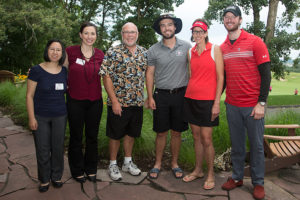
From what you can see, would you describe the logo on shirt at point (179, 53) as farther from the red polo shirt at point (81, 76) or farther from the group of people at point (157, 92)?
the red polo shirt at point (81, 76)

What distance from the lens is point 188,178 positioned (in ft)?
11.2

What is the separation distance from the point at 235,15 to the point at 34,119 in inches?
99.5

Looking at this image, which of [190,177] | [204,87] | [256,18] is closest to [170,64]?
[204,87]

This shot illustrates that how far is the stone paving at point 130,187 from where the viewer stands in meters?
3.03

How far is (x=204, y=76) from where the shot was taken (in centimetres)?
308

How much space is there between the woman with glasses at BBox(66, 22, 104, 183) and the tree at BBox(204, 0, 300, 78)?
8.33m

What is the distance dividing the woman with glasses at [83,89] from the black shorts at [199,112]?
1118 millimetres

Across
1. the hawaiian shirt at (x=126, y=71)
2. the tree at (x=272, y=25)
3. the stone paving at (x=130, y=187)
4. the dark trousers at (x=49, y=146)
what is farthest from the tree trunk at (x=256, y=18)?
the dark trousers at (x=49, y=146)

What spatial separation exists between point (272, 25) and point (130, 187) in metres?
9.87

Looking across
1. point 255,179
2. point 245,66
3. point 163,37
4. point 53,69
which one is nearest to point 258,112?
point 245,66

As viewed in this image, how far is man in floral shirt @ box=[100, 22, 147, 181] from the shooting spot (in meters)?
3.17

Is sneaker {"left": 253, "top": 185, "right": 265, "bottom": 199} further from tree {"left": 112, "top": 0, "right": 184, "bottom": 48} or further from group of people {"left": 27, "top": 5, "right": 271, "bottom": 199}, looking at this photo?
tree {"left": 112, "top": 0, "right": 184, "bottom": 48}

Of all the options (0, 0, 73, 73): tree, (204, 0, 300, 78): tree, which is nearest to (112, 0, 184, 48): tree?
(0, 0, 73, 73): tree

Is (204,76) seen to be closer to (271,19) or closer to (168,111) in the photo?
(168,111)
